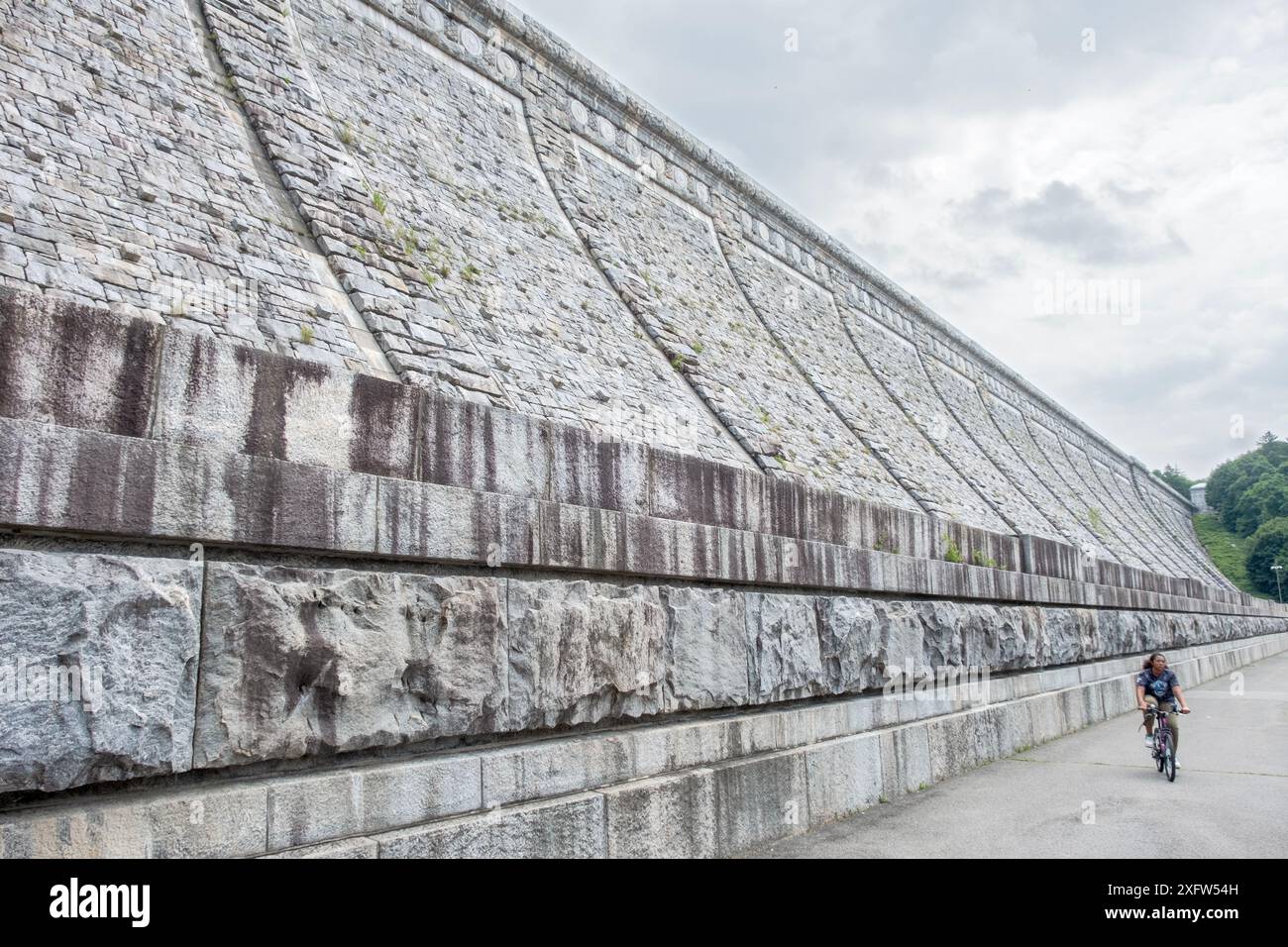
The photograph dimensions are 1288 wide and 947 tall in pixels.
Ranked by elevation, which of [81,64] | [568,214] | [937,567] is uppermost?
[568,214]

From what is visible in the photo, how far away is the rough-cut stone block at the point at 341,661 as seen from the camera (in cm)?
248

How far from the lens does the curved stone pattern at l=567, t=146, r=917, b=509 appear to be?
15133 millimetres

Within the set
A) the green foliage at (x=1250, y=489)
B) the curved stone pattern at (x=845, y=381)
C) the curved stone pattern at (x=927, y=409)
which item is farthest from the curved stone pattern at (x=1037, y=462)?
the green foliage at (x=1250, y=489)

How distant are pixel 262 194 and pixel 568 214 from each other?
19.9 feet

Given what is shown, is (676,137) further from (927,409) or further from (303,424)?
(303,424)

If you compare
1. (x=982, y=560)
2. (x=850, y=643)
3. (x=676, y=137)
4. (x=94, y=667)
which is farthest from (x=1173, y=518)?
(x=94, y=667)

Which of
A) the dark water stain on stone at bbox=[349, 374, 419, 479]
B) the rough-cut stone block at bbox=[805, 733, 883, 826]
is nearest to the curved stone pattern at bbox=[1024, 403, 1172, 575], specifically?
the rough-cut stone block at bbox=[805, 733, 883, 826]

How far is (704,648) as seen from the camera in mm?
4121

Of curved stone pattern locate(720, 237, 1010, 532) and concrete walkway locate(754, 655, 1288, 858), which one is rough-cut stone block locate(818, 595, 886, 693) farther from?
curved stone pattern locate(720, 237, 1010, 532)

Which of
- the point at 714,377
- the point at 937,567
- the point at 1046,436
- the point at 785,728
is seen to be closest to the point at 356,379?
the point at 785,728

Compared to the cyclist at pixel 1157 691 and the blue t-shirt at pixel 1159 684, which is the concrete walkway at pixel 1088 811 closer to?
the cyclist at pixel 1157 691

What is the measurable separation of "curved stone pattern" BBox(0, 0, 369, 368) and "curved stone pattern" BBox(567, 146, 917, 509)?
21.3 ft

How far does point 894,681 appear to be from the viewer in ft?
18.6

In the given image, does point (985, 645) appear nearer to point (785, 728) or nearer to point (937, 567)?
point (937, 567)
